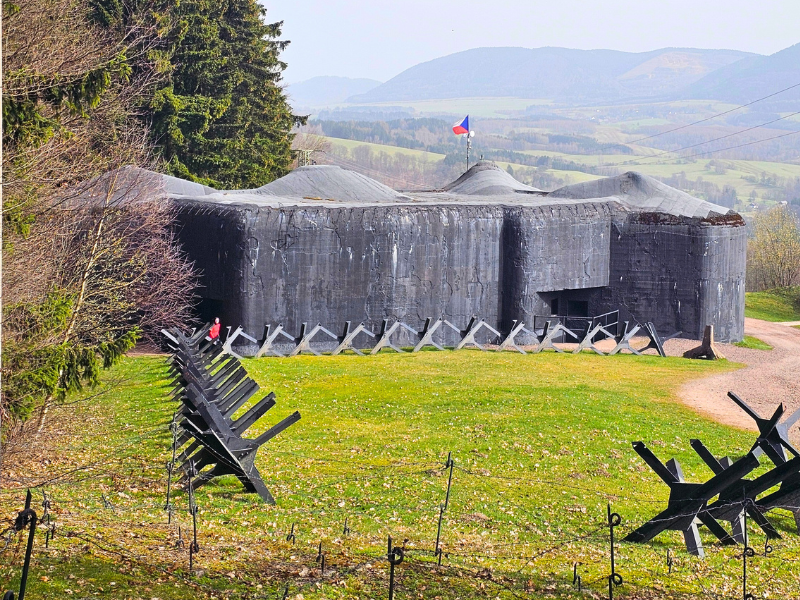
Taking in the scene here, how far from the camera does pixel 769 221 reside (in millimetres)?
73938

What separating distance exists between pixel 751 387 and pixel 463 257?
1011cm

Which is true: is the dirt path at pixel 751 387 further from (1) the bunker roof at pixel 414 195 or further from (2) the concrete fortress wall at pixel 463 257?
(1) the bunker roof at pixel 414 195

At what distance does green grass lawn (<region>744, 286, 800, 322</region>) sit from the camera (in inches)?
2003

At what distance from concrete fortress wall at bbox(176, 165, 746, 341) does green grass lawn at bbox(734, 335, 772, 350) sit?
63 centimetres

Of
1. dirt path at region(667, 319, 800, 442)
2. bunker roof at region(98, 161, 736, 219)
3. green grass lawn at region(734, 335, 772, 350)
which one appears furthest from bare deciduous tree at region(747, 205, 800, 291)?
dirt path at region(667, 319, 800, 442)

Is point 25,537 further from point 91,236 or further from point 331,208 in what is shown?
point 331,208

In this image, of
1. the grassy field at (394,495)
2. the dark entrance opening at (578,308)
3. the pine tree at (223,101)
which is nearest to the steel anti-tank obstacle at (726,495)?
the grassy field at (394,495)

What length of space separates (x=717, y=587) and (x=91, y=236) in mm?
16175

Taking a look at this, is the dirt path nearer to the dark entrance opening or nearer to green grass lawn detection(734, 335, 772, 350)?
green grass lawn detection(734, 335, 772, 350)

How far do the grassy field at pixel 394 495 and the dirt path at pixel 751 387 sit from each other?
73 cm

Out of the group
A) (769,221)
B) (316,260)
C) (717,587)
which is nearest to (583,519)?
(717,587)

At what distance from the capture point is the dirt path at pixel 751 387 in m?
21.3

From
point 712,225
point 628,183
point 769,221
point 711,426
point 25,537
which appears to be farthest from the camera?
point 769,221

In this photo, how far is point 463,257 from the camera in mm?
31484
